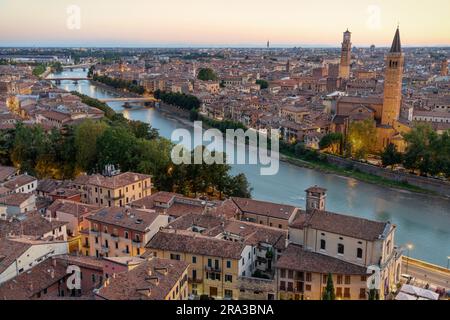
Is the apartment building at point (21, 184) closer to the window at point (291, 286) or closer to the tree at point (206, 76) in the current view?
the window at point (291, 286)

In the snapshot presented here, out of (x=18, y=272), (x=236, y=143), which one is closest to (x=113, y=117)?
(x=236, y=143)

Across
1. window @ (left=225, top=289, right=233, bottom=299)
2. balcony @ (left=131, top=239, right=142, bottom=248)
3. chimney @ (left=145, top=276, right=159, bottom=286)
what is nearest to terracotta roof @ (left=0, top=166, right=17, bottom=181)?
balcony @ (left=131, top=239, right=142, bottom=248)

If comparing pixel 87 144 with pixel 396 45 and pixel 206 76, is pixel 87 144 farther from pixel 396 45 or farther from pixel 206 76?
pixel 206 76

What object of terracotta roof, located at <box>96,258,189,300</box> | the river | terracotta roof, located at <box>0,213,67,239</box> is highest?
terracotta roof, located at <box>96,258,189,300</box>

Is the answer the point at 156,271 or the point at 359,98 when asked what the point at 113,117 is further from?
the point at 156,271

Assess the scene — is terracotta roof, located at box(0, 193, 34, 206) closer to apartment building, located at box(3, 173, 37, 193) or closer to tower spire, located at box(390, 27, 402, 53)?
apartment building, located at box(3, 173, 37, 193)

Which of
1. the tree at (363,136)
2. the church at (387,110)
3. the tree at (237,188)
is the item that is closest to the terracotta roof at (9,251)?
the tree at (237,188)
